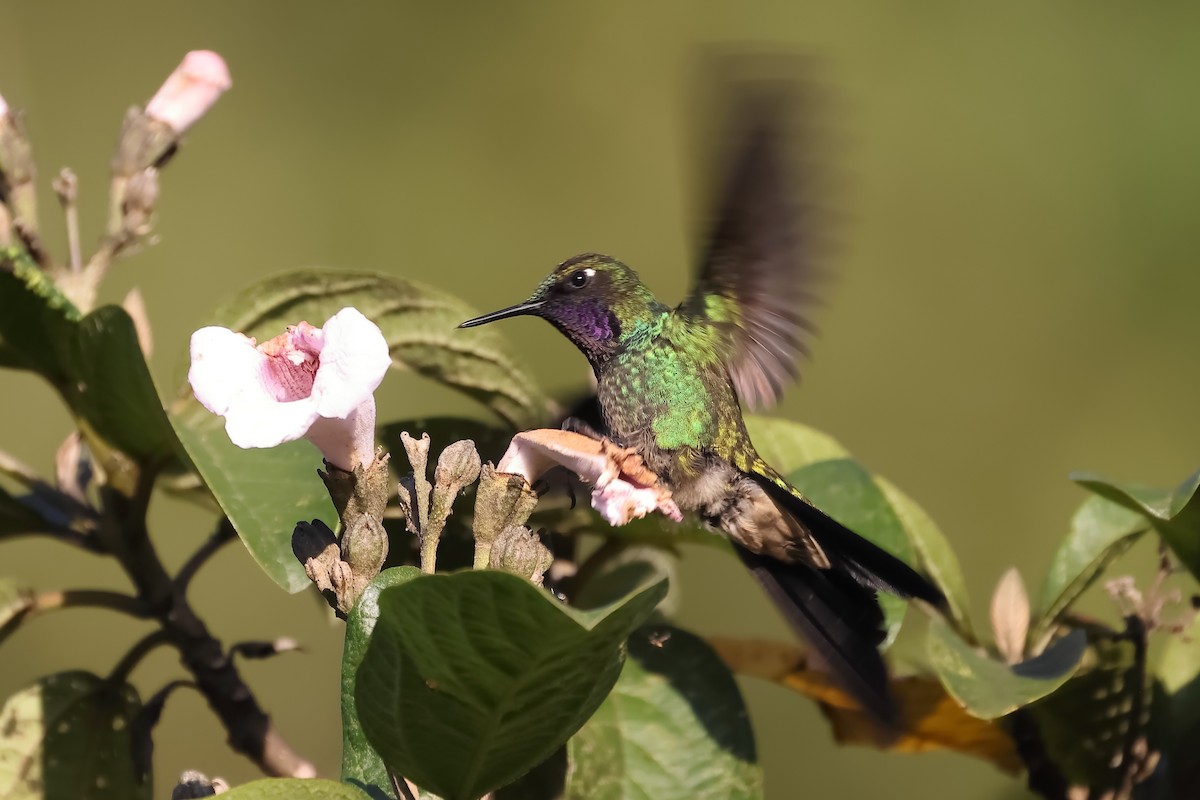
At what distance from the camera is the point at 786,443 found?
70.4 inches

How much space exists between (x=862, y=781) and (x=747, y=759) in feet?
8.02

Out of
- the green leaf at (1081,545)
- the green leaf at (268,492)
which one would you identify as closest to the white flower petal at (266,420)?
the green leaf at (268,492)

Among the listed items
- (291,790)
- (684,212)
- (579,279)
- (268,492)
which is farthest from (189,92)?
(684,212)

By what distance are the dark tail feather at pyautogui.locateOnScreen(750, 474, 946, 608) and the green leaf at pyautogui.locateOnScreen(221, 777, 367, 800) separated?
27.1 inches

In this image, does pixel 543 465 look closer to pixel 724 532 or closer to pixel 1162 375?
pixel 724 532

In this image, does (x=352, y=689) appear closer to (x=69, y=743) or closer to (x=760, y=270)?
(x=69, y=743)

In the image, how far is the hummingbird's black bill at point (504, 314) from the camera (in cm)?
157

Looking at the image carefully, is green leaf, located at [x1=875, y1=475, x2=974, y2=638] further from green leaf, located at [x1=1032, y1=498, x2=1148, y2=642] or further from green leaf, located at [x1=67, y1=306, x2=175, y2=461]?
green leaf, located at [x1=67, y1=306, x2=175, y2=461]

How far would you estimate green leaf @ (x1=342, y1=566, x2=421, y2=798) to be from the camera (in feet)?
3.32

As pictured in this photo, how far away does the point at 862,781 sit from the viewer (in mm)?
3674

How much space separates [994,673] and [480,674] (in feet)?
1.99

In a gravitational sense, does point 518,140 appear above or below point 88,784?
above

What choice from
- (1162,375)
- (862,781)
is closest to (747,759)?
(862,781)

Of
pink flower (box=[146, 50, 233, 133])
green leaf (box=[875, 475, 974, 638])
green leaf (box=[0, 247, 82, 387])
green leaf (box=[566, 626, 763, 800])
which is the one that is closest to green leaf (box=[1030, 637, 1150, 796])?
green leaf (box=[875, 475, 974, 638])
